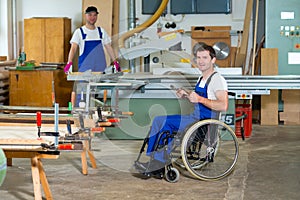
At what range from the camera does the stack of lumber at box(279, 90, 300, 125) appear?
23.8 ft

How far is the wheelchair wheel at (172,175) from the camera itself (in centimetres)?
434

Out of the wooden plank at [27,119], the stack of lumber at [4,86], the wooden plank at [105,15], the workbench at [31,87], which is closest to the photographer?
the wooden plank at [27,119]

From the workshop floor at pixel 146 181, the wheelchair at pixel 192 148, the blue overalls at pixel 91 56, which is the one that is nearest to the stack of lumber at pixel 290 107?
the workshop floor at pixel 146 181

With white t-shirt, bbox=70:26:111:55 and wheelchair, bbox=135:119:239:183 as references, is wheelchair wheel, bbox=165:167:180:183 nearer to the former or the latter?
wheelchair, bbox=135:119:239:183

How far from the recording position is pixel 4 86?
7637mm

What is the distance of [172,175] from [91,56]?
2.15 m

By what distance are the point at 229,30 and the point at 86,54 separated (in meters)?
2.38

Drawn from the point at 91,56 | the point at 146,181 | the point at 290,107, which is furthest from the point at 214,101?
the point at 290,107

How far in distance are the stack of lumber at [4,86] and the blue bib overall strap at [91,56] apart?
181 centimetres

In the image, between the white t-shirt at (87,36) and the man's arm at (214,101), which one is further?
the white t-shirt at (87,36)

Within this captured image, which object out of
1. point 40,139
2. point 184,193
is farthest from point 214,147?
point 40,139

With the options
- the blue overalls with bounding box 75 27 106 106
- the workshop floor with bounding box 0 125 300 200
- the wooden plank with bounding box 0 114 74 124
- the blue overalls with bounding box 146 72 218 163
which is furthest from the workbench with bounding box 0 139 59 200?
the blue overalls with bounding box 75 27 106 106

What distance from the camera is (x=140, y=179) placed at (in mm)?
4430

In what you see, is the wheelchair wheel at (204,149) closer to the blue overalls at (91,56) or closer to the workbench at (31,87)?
the blue overalls at (91,56)
